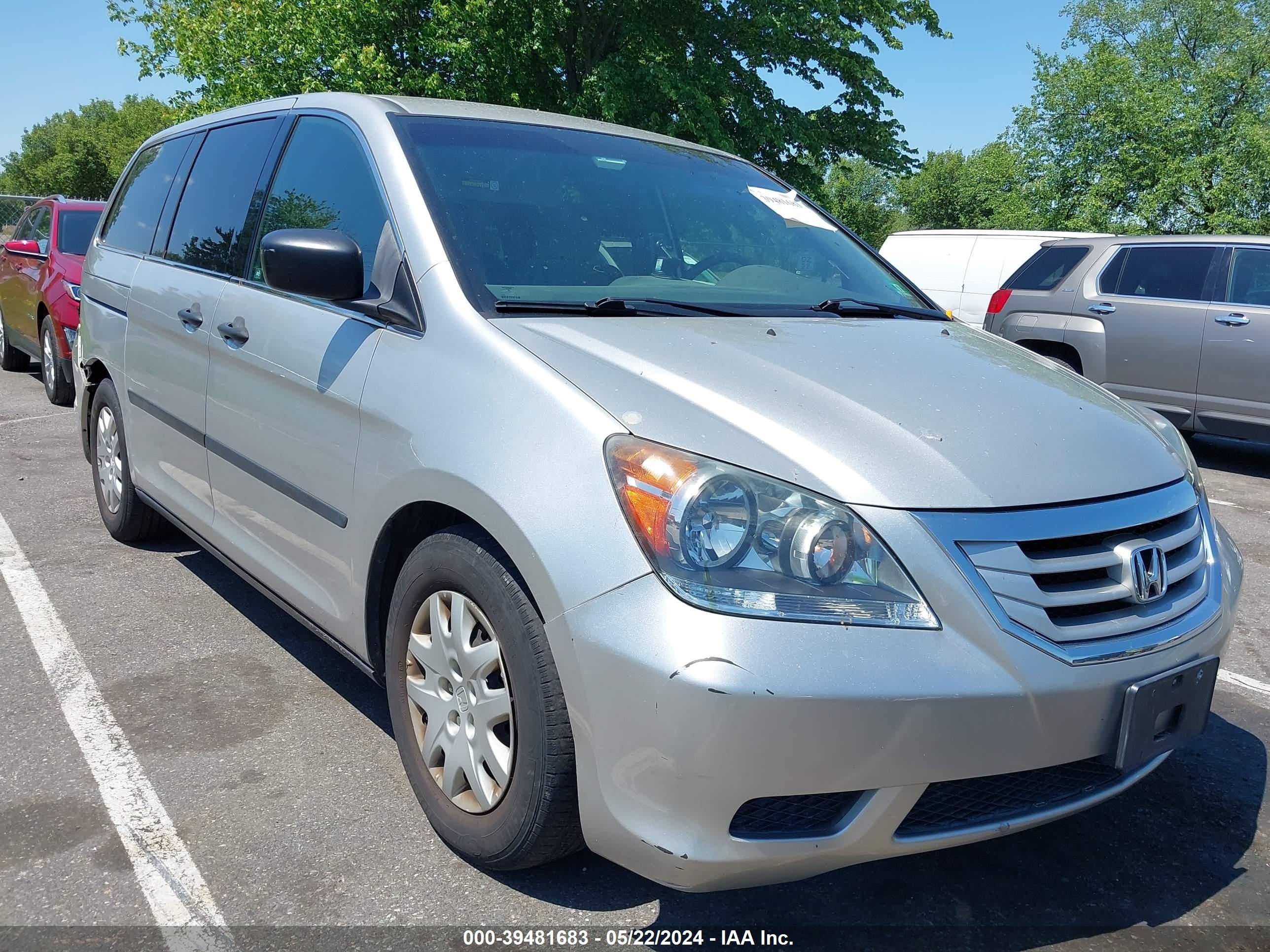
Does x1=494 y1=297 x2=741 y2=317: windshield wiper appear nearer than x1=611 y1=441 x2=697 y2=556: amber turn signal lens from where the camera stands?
No

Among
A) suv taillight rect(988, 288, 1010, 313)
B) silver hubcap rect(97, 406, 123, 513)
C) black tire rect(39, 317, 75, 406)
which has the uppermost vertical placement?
suv taillight rect(988, 288, 1010, 313)

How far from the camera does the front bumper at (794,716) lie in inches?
71.6

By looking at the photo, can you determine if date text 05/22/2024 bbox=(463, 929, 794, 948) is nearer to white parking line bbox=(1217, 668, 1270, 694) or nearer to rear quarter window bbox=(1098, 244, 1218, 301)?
white parking line bbox=(1217, 668, 1270, 694)

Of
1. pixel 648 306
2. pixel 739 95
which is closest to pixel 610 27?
pixel 739 95

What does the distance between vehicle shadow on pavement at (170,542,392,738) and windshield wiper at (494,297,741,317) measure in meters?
1.09

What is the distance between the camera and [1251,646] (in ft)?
13.7

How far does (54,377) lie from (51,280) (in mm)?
853

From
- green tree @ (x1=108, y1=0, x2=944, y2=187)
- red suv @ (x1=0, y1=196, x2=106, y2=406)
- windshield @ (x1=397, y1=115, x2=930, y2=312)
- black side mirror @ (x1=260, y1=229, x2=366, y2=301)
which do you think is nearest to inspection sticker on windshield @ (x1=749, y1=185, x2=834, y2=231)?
windshield @ (x1=397, y1=115, x2=930, y2=312)

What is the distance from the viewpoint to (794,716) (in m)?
1.82

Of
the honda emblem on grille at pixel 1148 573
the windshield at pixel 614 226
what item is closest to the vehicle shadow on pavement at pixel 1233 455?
the windshield at pixel 614 226

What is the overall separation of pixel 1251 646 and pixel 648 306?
3022 mm

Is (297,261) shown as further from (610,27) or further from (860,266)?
(610,27)

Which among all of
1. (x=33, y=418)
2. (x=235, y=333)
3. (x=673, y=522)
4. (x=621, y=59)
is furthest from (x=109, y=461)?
(x=621, y=59)

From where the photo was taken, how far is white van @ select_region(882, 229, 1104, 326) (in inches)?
565
